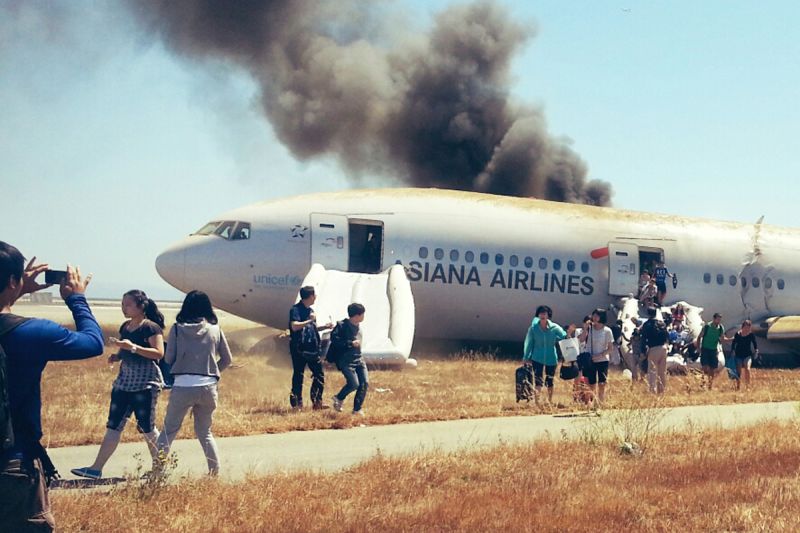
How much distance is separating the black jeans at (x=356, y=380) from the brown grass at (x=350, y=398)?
0.30 metres

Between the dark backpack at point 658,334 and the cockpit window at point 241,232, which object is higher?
the cockpit window at point 241,232

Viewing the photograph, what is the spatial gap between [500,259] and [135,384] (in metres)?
17.4

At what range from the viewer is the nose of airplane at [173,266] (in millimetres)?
23516

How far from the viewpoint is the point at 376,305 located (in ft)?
71.0

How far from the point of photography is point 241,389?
16297 mm

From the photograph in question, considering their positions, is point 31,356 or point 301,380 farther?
point 301,380

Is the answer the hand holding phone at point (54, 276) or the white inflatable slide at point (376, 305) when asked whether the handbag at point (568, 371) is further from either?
the hand holding phone at point (54, 276)

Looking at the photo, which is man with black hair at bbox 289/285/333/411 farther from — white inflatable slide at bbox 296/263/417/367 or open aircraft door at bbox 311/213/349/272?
open aircraft door at bbox 311/213/349/272

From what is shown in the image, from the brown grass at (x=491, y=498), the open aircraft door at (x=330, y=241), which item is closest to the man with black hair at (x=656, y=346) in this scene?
the brown grass at (x=491, y=498)

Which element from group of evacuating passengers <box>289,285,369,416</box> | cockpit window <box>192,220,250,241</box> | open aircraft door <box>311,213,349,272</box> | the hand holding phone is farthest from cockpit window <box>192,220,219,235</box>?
the hand holding phone

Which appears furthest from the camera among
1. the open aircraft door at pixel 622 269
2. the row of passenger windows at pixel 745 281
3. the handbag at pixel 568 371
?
the row of passenger windows at pixel 745 281

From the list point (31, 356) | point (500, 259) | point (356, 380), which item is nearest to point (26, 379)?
point (31, 356)

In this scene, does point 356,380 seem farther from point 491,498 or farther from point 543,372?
point 491,498

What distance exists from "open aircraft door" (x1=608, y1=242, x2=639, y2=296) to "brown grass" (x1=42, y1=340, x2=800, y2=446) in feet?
14.6
